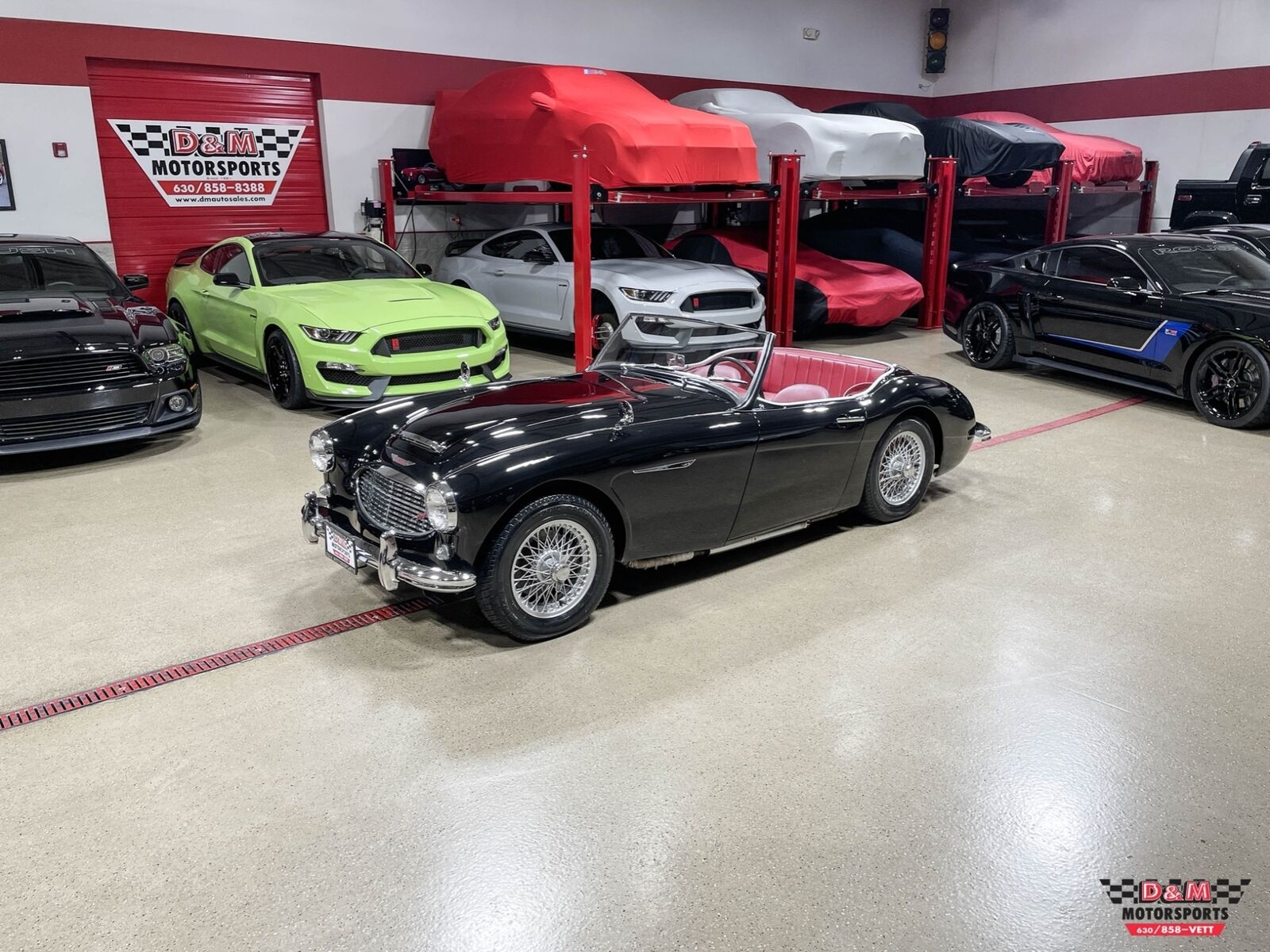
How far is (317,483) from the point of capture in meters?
5.86

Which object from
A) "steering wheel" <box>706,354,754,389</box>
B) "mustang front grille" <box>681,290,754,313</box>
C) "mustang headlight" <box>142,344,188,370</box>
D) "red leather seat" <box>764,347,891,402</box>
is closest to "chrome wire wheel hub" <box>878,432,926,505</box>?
"red leather seat" <box>764,347,891,402</box>

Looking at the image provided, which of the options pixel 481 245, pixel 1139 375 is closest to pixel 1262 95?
pixel 1139 375

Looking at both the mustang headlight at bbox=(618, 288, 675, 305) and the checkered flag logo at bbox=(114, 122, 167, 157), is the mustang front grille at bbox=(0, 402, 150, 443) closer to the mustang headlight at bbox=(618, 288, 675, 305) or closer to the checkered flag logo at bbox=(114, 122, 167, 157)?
the mustang headlight at bbox=(618, 288, 675, 305)

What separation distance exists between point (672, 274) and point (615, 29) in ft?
19.3

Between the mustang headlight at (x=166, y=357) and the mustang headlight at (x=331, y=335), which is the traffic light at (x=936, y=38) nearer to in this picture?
the mustang headlight at (x=331, y=335)

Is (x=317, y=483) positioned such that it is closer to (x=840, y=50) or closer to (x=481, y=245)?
(x=481, y=245)

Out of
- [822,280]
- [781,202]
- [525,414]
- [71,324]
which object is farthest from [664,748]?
[822,280]

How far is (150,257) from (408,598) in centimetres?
817

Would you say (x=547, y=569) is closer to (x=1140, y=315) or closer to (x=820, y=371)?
(x=820, y=371)

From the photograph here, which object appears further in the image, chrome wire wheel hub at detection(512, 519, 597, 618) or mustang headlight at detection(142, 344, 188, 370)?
mustang headlight at detection(142, 344, 188, 370)

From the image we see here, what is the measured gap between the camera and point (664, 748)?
10.1 feet

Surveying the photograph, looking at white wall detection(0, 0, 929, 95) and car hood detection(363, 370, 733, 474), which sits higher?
white wall detection(0, 0, 929, 95)

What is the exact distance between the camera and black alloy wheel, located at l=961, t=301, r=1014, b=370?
9055mm

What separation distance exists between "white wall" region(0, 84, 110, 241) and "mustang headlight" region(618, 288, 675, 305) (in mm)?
5708
